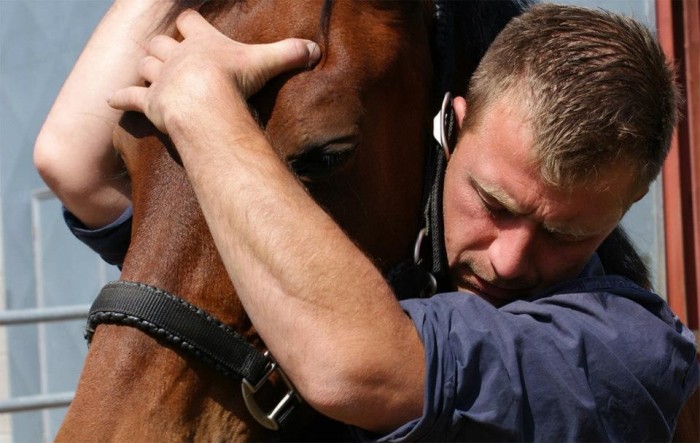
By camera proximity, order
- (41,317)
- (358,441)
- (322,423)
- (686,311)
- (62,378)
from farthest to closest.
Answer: (62,378)
(686,311)
(41,317)
(322,423)
(358,441)

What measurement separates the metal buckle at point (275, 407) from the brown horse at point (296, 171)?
3cm

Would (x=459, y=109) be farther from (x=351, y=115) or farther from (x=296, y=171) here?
(x=296, y=171)

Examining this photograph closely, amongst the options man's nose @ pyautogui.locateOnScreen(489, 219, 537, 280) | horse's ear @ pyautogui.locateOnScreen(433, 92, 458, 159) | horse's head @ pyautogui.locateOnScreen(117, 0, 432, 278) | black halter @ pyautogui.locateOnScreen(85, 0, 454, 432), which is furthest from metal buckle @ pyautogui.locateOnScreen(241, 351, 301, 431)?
horse's ear @ pyautogui.locateOnScreen(433, 92, 458, 159)

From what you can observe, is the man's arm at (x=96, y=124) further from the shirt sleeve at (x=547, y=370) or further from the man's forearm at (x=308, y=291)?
the shirt sleeve at (x=547, y=370)

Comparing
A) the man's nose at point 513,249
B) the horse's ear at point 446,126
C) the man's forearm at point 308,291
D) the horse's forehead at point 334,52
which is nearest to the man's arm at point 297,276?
the man's forearm at point 308,291

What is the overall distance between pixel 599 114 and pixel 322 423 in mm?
736

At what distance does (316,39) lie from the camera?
172 centimetres

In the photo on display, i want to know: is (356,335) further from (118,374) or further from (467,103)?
(467,103)

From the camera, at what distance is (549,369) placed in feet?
5.05

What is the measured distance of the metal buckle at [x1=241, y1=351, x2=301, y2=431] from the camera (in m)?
1.59

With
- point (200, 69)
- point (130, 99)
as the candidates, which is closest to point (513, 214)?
point (200, 69)

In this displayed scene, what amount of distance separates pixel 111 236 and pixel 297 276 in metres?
0.74

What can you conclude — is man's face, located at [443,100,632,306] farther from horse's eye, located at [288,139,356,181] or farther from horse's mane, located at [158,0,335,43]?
horse's mane, located at [158,0,335,43]

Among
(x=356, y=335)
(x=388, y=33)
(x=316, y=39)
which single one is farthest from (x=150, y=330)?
(x=388, y=33)
